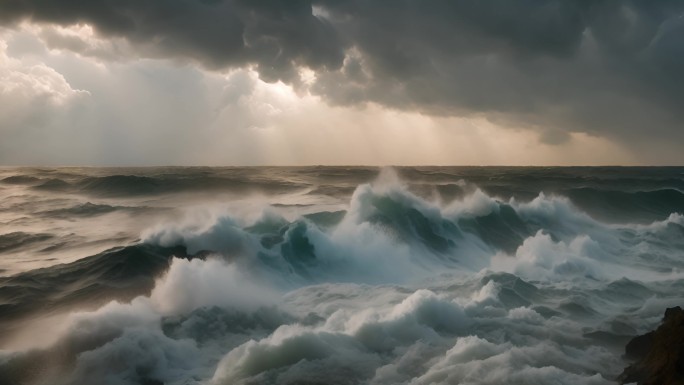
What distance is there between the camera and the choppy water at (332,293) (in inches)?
321

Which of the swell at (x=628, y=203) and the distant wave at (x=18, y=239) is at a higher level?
the swell at (x=628, y=203)

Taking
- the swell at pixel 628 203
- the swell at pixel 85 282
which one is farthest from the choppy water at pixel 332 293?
the swell at pixel 628 203

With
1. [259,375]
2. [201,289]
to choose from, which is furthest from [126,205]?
[259,375]

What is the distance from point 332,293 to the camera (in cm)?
1314

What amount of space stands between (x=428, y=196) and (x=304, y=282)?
68.2 ft

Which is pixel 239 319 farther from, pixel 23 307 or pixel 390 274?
pixel 390 274

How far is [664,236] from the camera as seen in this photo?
77.4 feet

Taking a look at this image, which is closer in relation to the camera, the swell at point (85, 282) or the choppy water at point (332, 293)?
the choppy water at point (332, 293)

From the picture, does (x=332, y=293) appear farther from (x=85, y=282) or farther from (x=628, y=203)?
(x=628, y=203)

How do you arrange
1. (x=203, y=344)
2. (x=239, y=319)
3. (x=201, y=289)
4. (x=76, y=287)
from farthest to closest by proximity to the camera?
(x=76, y=287)
(x=201, y=289)
(x=239, y=319)
(x=203, y=344)

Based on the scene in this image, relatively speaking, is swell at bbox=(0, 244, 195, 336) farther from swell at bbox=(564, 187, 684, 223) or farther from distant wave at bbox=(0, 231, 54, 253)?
swell at bbox=(564, 187, 684, 223)

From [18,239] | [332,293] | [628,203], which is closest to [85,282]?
[332,293]

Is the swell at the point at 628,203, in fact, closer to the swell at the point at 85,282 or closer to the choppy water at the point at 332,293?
the choppy water at the point at 332,293

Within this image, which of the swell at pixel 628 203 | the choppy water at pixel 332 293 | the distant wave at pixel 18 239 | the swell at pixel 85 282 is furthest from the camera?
the swell at pixel 628 203
